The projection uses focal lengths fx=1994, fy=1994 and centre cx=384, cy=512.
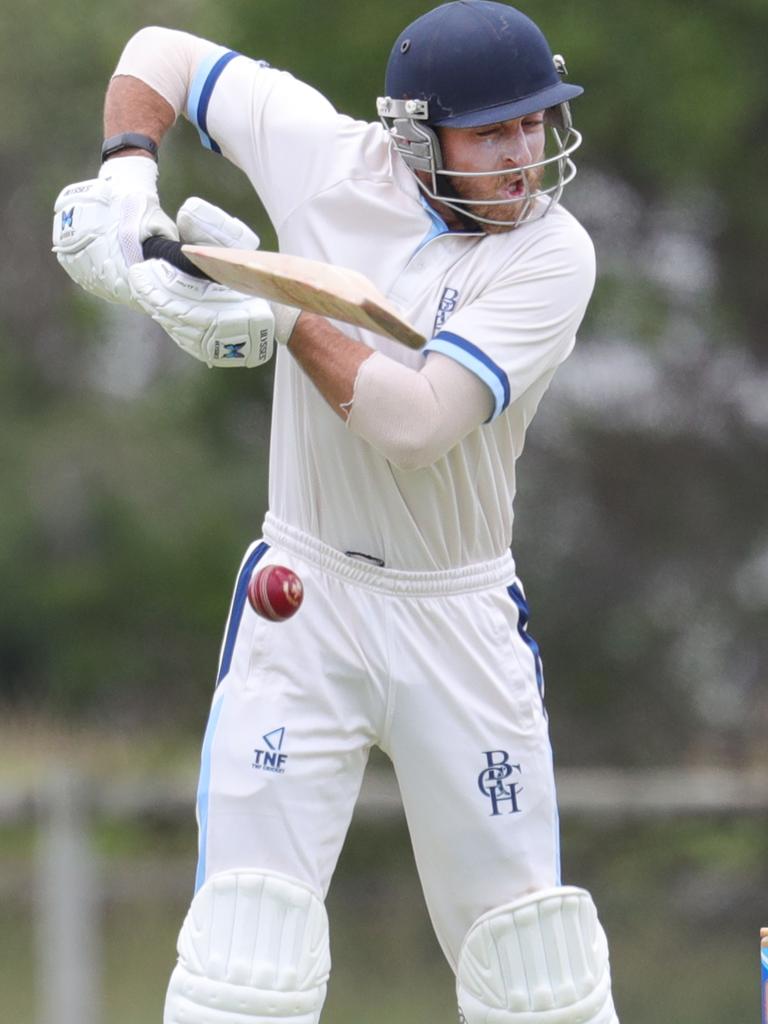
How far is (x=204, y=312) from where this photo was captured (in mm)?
2775

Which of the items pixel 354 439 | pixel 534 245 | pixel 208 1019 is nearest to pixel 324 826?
pixel 208 1019

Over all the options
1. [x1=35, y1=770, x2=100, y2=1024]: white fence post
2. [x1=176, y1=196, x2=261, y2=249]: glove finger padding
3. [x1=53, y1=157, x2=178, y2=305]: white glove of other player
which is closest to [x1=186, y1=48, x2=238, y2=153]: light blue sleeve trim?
[x1=53, y1=157, x2=178, y2=305]: white glove of other player

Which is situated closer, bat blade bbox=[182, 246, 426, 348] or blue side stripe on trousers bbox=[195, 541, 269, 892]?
bat blade bbox=[182, 246, 426, 348]

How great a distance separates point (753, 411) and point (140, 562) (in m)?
2.81

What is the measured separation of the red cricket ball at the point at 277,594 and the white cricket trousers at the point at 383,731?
2 centimetres

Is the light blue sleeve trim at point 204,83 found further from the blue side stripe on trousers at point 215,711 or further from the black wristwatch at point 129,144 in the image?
the blue side stripe on trousers at point 215,711

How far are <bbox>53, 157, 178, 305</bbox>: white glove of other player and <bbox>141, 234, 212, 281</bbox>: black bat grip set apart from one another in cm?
1

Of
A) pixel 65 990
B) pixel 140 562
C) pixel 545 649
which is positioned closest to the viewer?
pixel 65 990

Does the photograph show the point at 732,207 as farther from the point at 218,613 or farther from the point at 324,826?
the point at 324,826

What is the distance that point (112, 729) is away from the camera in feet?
29.8

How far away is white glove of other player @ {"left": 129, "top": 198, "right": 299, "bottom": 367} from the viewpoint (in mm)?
2773

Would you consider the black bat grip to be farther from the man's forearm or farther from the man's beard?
the man's beard

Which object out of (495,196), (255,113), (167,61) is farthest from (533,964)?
(167,61)

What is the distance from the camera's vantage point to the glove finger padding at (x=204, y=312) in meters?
2.77
